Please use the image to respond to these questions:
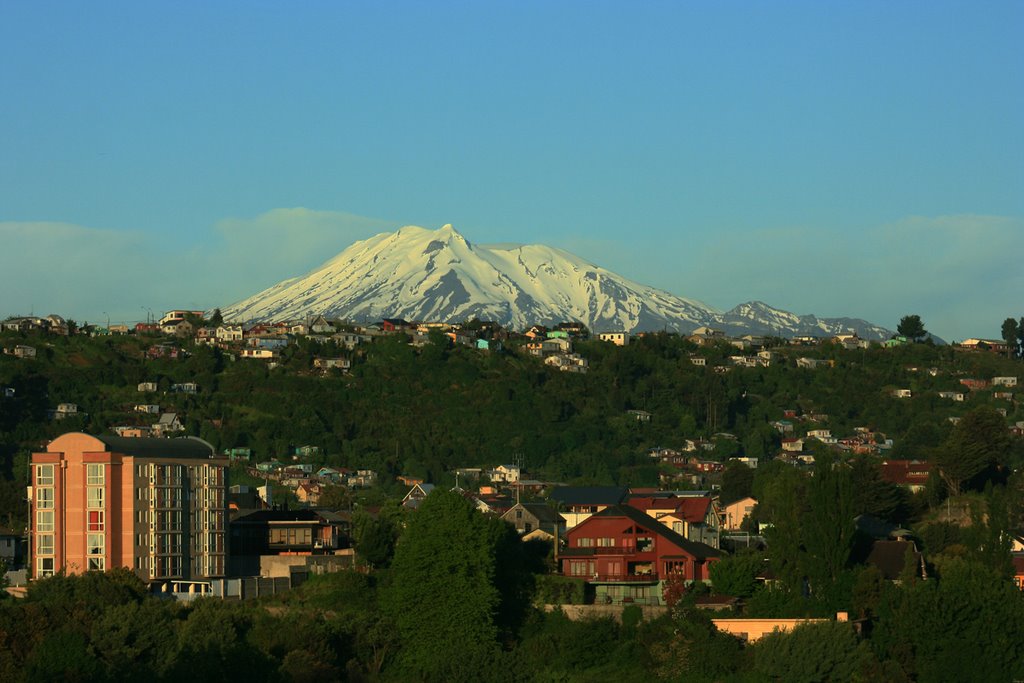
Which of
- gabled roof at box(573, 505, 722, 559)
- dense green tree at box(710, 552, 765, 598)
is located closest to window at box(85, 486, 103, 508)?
gabled roof at box(573, 505, 722, 559)

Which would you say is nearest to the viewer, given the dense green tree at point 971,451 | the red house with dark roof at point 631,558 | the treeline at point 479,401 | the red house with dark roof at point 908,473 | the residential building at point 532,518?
the red house with dark roof at point 631,558

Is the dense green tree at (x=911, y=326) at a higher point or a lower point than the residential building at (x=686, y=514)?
higher

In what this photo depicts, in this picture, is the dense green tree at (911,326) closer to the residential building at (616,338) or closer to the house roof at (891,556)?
the residential building at (616,338)

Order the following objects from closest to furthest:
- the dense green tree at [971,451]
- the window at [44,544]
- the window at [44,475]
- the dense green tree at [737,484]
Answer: the window at [44,544] → the window at [44,475] → the dense green tree at [971,451] → the dense green tree at [737,484]

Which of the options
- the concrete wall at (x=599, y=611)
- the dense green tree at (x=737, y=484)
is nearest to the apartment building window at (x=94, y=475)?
the concrete wall at (x=599, y=611)

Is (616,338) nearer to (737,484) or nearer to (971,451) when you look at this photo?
(737,484)

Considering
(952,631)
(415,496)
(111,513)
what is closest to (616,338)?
(415,496)

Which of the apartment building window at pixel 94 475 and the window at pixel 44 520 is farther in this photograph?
the window at pixel 44 520
